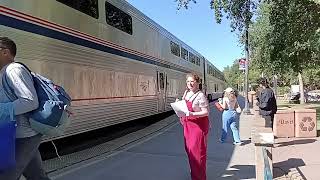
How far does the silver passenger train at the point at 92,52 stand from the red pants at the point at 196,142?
3.02 meters

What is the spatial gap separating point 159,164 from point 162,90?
1166cm

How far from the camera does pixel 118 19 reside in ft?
45.8

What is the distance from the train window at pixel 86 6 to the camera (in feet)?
34.6

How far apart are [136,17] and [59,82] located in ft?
22.7

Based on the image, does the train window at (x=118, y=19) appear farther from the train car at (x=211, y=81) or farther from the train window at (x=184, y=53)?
the train car at (x=211, y=81)

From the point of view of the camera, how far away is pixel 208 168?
9250 mm

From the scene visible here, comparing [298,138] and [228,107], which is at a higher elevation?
[228,107]

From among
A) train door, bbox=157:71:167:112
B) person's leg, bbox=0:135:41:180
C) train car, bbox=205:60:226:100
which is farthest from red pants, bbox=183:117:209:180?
train car, bbox=205:60:226:100

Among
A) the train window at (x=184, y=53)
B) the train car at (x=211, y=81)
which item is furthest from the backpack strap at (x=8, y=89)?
the train car at (x=211, y=81)

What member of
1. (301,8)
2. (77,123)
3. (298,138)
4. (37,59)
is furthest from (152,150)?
(301,8)

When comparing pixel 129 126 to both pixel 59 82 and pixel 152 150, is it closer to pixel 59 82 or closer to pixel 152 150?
pixel 152 150

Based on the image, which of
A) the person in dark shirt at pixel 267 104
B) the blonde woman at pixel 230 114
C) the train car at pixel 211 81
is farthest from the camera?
the train car at pixel 211 81

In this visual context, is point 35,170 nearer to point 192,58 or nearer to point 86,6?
point 86,6

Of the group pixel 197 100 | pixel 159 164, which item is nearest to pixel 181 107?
pixel 197 100
